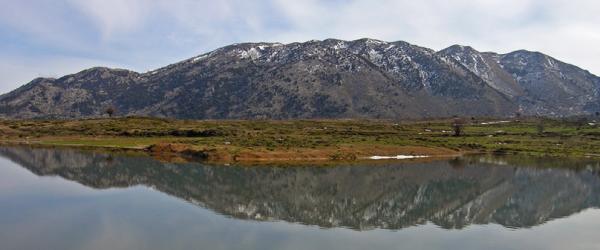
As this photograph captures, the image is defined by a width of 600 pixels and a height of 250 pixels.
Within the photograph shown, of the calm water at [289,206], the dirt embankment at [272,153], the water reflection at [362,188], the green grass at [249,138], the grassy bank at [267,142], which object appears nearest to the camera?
the calm water at [289,206]

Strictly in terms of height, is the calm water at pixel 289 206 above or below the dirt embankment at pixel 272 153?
below

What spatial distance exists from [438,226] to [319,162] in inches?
2190

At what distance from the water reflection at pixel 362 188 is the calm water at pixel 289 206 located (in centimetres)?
21

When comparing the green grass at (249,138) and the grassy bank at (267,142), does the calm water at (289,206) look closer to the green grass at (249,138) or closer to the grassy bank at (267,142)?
the grassy bank at (267,142)

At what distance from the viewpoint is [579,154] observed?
146 metres

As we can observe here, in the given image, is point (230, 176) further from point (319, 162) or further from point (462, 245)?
point (462, 245)

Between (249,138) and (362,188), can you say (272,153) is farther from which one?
(362,188)

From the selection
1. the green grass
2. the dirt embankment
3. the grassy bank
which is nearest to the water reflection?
the dirt embankment

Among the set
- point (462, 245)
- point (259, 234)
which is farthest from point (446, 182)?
point (259, 234)

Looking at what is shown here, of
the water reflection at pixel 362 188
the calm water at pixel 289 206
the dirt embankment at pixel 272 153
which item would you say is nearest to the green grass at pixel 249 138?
the dirt embankment at pixel 272 153

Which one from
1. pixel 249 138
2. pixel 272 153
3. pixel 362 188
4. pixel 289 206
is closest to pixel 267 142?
pixel 249 138

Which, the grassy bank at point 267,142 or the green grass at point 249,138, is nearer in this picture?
the grassy bank at point 267,142

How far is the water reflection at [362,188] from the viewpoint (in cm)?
6312

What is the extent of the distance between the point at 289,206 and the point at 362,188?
1918 centimetres
